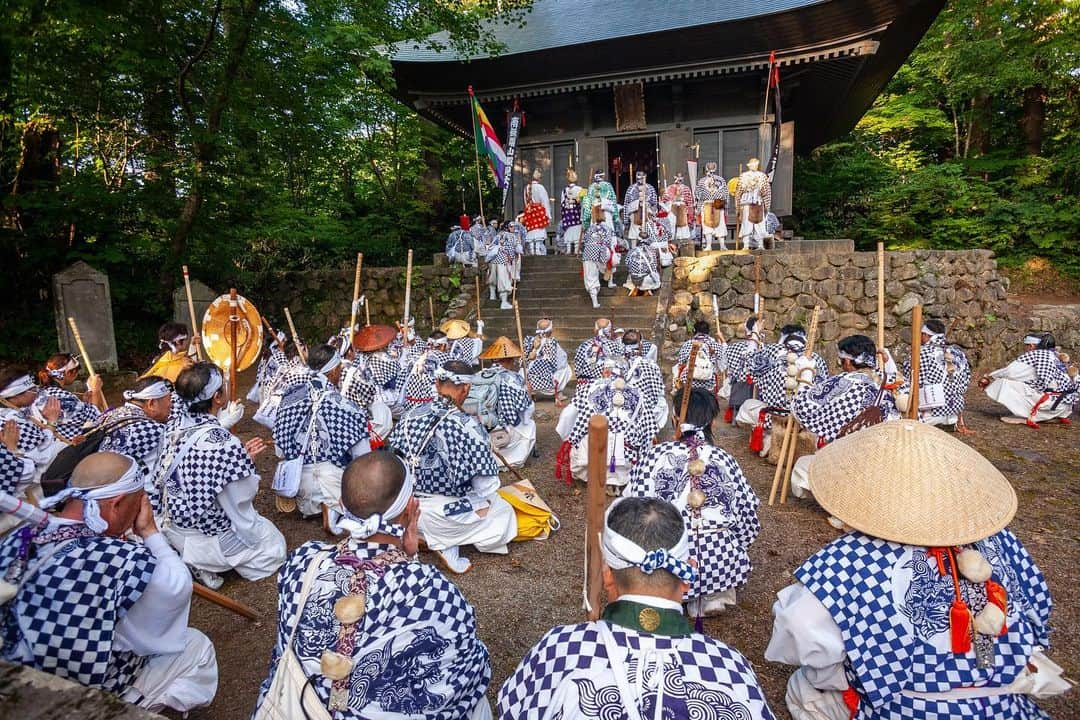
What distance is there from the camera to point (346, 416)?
465 centimetres

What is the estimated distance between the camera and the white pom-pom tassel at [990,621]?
6.08ft

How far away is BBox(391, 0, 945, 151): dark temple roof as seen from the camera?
11172 millimetres

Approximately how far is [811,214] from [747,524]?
19046mm

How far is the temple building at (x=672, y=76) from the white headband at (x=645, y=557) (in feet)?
41.8

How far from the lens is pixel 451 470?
3.97m

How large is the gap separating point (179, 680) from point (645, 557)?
7.46 ft

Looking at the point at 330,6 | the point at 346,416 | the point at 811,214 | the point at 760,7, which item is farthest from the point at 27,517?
the point at 811,214

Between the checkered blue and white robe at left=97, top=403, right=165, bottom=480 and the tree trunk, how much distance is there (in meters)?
22.5

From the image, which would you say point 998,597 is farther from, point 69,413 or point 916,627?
point 69,413

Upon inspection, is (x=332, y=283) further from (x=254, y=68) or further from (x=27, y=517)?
(x=27, y=517)

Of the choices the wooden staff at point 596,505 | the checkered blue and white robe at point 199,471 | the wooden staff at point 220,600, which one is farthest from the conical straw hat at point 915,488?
the checkered blue and white robe at point 199,471

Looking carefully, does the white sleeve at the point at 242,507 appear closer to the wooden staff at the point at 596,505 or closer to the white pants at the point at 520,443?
the white pants at the point at 520,443

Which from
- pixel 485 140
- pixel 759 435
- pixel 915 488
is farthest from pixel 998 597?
pixel 485 140

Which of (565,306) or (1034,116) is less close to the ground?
(1034,116)
